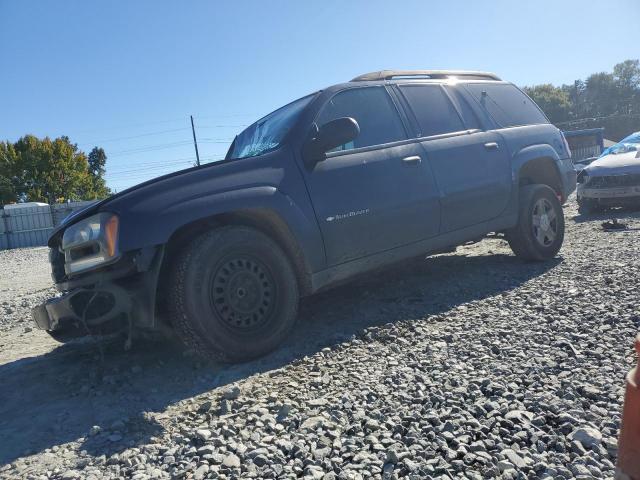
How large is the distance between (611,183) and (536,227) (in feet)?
17.4

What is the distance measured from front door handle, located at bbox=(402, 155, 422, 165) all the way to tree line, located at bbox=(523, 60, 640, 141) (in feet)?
248

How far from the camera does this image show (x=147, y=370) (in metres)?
3.32

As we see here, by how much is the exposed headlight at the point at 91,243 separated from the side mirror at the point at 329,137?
57.5 inches

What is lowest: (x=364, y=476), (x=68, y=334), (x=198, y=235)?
(x=364, y=476)

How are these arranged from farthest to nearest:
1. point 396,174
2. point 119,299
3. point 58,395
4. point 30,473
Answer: point 396,174
point 58,395
point 119,299
point 30,473

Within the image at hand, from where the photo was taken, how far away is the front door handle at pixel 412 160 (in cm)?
406

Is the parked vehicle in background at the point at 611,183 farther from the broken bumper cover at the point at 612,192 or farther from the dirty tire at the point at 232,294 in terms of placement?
the dirty tire at the point at 232,294

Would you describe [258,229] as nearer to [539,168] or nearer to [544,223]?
[544,223]

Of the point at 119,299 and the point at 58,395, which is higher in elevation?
the point at 119,299

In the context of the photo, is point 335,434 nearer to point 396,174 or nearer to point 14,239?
point 396,174

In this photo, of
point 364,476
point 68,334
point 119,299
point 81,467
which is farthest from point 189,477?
point 68,334

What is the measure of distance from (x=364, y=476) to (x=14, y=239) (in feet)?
90.6

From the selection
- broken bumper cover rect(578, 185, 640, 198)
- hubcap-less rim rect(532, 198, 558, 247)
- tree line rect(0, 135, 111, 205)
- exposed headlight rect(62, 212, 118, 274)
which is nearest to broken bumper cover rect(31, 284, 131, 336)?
exposed headlight rect(62, 212, 118, 274)

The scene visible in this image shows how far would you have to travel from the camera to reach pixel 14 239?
79.9 feet
